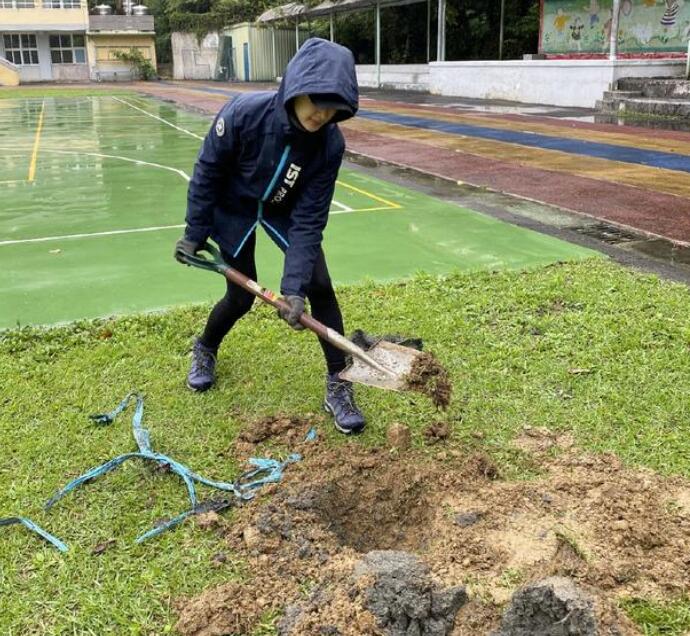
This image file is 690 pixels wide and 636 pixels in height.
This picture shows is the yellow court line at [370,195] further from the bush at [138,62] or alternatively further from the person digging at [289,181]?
the bush at [138,62]

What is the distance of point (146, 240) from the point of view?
7000 millimetres

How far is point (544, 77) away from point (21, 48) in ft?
134

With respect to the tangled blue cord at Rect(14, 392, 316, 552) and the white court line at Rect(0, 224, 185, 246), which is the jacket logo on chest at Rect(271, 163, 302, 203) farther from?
the white court line at Rect(0, 224, 185, 246)

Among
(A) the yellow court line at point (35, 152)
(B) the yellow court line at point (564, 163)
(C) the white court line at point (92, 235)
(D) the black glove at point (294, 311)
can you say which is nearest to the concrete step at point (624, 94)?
(B) the yellow court line at point (564, 163)

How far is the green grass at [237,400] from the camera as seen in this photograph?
2521 mm

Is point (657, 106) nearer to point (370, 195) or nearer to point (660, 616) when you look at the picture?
point (370, 195)

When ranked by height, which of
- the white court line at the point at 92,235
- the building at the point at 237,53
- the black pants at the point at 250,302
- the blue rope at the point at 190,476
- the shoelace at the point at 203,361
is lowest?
the blue rope at the point at 190,476

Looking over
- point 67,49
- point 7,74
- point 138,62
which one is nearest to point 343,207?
point 7,74

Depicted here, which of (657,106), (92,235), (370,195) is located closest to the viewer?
(92,235)

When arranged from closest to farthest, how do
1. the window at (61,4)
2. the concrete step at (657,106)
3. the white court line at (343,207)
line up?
the white court line at (343,207), the concrete step at (657,106), the window at (61,4)

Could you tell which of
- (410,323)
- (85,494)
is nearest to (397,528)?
(85,494)

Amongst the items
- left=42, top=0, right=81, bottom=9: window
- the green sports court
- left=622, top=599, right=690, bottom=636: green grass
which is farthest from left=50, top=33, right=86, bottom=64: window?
left=622, top=599, right=690, bottom=636: green grass

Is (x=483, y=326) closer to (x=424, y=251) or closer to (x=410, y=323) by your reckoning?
(x=410, y=323)

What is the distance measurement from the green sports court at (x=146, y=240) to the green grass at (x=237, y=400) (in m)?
0.59
